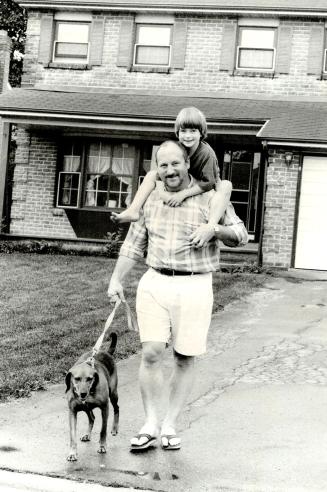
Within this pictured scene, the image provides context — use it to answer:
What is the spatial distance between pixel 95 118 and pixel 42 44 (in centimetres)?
379

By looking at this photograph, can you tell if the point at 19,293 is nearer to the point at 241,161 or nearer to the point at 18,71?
the point at 241,161

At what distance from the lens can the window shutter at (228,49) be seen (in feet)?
57.8

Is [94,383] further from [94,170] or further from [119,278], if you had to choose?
[94,170]

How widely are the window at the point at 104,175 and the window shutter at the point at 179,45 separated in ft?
7.59

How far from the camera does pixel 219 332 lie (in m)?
9.30

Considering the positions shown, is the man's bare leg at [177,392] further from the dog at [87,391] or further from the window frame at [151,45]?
the window frame at [151,45]

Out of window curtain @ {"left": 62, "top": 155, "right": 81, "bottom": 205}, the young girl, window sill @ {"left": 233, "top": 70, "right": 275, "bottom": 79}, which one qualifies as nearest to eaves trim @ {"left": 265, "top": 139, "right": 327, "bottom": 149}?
window sill @ {"left": 233, "top": 70, "right": 275, "bottom": 79}

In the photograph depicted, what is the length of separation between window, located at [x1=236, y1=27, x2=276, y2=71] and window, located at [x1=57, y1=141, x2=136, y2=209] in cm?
338

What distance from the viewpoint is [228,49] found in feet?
57.9

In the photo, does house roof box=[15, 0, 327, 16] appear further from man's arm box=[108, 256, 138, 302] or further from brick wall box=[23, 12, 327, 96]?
man's arm box=[108, 256, 138, 302]

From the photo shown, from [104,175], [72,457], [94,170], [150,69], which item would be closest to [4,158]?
[94,170]

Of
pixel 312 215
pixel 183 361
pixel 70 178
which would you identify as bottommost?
pixel 183 361

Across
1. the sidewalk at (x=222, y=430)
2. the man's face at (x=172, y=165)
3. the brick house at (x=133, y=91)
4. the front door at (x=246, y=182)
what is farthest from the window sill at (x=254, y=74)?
the man's face at (x=172, y=165)

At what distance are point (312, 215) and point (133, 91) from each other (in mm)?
5771
